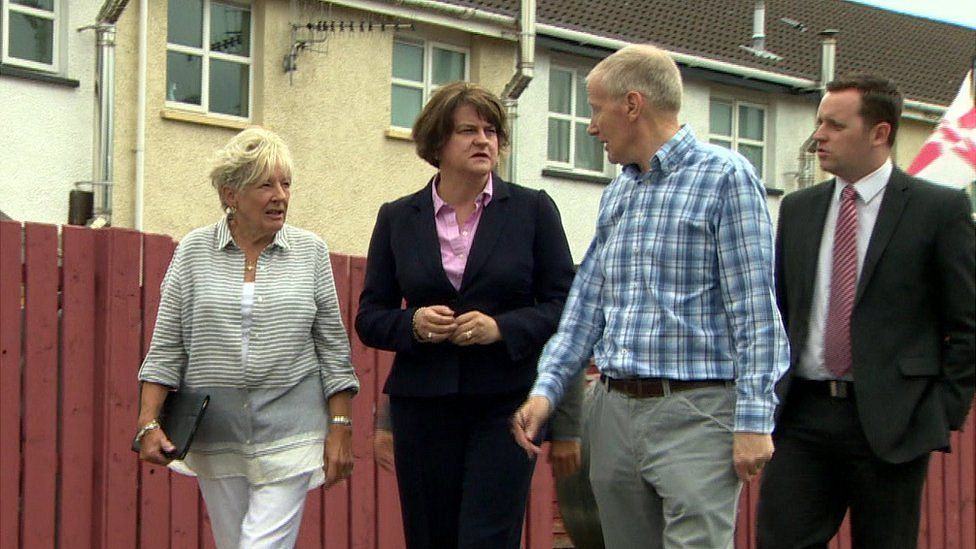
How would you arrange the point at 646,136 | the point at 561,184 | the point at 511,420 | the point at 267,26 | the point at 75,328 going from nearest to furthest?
the point at 646,136 < the point at 511,420 < the point at 75,328 < the point at 267,26 < the point at 561,184

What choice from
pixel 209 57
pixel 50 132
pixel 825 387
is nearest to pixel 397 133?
pixel 209 57

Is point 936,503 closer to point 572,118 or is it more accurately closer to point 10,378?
point 10,378

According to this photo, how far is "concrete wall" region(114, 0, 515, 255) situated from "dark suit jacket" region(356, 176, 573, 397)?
17.4 meters

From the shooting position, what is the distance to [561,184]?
2880 centimetres

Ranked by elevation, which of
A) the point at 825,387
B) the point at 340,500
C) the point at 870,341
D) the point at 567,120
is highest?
the point at 567,120

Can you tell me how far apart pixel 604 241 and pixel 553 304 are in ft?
1.72

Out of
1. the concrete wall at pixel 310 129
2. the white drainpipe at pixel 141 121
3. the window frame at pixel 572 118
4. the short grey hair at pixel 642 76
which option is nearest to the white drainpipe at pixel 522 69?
the concrete wall at pixel 310 129

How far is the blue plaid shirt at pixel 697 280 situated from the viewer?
464 centimetres

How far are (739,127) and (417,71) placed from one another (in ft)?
27.3

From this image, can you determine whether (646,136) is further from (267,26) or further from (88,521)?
(267,26)

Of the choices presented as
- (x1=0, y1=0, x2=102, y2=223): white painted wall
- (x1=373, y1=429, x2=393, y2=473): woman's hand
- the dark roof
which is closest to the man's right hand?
(x1=373, y1=429, x2=393, y2=473): woman's hand

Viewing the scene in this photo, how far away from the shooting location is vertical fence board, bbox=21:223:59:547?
23.8 ft

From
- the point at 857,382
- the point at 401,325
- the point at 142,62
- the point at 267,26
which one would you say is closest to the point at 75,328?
the point at 401,325

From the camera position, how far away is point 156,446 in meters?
5.70
